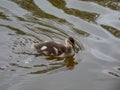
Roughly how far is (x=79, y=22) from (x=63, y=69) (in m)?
1.61

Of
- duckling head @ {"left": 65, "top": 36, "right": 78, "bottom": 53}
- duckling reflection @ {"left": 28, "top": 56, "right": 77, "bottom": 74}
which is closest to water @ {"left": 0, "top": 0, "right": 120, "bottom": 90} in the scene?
duckling reflection @ {"left": 28, "top": 56, "right": 77, "bottom": 74}

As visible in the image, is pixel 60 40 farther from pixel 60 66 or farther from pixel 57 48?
pixel 60 66

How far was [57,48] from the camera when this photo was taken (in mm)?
6336

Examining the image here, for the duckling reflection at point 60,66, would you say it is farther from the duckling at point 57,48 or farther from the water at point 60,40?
the duckling at point 57,48

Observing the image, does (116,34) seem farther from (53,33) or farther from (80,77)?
(80,77)

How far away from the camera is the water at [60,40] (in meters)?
5.62

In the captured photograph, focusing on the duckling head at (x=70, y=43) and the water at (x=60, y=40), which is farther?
the duckling head at (x=70, y=43)

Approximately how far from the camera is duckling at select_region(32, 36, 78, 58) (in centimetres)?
625

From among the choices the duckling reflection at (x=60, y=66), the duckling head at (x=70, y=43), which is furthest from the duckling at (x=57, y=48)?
the duckling reflection at (x=60, y=66)

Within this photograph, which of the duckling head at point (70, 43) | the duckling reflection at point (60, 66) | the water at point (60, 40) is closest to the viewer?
the water at point (60, 40)

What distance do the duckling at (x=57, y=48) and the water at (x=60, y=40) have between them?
8 centimetres

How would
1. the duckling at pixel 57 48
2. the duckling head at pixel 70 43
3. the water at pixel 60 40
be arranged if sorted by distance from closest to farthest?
the water at pixel 60 40
the duckling at pixel 57 48
the duckling head at pixel 70 43

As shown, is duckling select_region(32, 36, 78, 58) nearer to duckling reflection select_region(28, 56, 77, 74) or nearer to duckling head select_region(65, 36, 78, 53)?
duckling head select_region(65, 36, 78, 53)

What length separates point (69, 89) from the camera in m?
5.45
